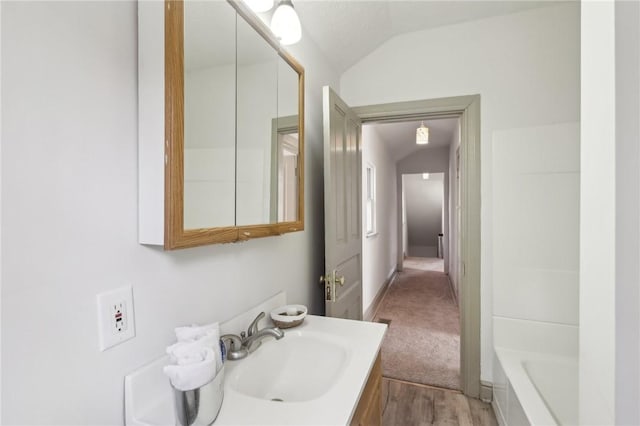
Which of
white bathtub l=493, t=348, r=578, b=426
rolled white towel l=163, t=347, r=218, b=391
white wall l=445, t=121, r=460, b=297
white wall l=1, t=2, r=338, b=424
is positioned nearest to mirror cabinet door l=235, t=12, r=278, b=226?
white wall l=1, t=2, r=338, b=424

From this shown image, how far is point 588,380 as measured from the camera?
0.77 m

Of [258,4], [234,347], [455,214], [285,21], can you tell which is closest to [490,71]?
[285,21]

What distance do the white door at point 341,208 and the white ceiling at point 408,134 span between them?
178 cm

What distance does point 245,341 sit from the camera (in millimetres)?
1153

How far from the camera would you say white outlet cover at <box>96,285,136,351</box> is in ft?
2.31

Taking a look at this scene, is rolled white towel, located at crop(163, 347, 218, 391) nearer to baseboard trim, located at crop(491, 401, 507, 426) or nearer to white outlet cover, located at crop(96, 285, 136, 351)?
white outlet cover, located at crop(96, 285, 136, 351)

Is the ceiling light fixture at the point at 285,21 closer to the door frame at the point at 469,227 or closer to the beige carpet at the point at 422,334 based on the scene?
the door frame at the point at 469,227

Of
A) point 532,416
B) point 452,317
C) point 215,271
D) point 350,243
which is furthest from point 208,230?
point 452,317

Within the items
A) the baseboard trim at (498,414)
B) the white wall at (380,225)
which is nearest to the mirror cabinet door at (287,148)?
the baseboard trim at (498,414)

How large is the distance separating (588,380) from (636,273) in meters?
0.35

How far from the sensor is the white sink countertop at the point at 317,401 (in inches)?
30.6

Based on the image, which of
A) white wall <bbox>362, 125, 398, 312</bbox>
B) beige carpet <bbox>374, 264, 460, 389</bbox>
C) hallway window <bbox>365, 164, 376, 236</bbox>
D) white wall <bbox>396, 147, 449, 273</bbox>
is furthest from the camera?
white wall <bbox>396, 147, 449, 273</bbox>

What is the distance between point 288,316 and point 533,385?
56.7 inches

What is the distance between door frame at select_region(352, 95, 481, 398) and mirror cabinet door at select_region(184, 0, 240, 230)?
1.61 metres
